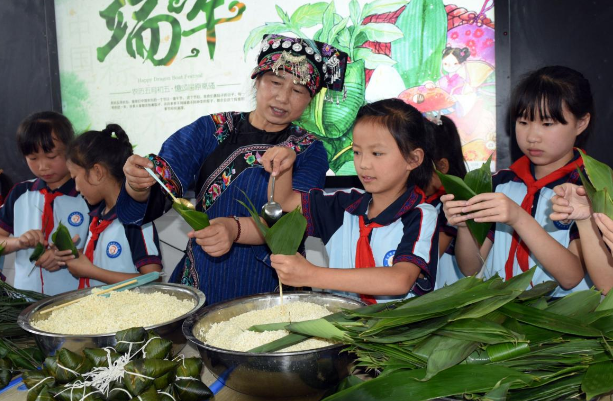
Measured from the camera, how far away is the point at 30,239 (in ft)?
6.34

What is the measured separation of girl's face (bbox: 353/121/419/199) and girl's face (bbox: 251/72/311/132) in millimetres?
263

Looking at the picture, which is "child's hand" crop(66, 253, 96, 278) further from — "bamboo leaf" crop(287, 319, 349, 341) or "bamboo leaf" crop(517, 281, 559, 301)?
"bamboo leaf" crop(517, 281, 559, 301)

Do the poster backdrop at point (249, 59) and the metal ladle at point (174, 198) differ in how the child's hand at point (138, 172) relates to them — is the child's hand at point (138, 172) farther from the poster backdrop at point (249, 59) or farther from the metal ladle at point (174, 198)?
the poster backdrop at point (249, 59)

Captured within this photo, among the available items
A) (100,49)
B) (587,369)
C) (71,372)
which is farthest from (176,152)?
(100,49)

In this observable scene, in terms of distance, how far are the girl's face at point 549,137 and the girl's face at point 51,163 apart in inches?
81.1

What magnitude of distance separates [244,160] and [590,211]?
1.10 metres

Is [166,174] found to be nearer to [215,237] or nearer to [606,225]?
[215,237]

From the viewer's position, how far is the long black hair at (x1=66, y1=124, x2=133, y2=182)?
211 centimetres

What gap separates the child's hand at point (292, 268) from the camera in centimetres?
119

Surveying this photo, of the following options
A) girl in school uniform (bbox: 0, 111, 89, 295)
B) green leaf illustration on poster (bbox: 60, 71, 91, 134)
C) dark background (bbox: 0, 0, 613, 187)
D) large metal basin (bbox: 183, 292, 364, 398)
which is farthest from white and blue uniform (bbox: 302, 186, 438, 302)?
green leaf illustration on poster (bbox: 60, 71, 91, 134)

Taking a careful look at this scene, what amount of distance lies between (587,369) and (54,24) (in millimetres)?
3753

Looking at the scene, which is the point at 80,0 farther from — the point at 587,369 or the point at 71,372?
the point at 587,369

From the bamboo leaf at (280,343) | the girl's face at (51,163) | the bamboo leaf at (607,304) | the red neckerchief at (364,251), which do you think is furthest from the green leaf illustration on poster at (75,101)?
the bamboo leaf at (607,304)

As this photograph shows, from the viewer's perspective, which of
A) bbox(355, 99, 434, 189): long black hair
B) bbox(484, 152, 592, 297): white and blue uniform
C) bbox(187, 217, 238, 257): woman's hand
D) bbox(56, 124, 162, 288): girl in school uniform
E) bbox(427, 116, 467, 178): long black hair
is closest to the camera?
bbox(187, 217, 238, 257): woman's hand
